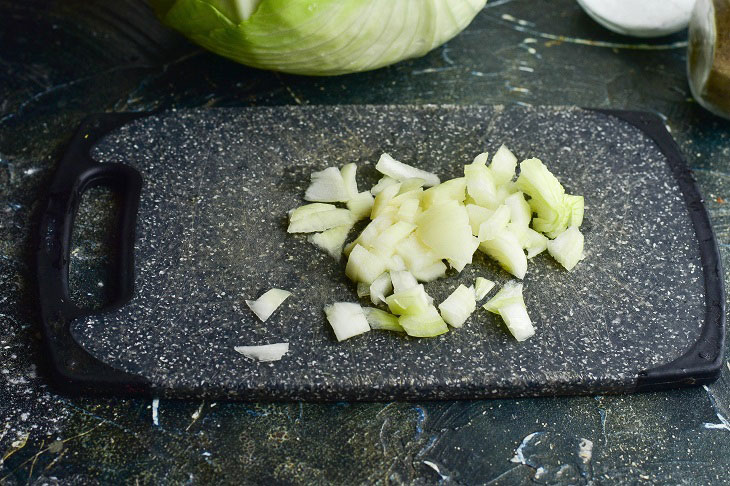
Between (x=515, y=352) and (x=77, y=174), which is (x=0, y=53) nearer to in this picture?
(x=77, y=174)

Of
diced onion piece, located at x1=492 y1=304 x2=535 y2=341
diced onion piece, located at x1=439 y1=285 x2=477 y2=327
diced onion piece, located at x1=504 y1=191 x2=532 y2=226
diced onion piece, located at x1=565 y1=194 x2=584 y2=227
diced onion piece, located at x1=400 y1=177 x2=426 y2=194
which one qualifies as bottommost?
diced onion piece, located at x1=492 y1=304 x2=535 y2=341

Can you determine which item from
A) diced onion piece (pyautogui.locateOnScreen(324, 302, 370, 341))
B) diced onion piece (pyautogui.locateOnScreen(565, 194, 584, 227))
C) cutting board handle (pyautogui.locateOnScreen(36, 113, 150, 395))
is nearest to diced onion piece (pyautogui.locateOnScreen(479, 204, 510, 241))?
diced onion piece (pyautogui.locateOnScreen(565, 194, 584, 227))

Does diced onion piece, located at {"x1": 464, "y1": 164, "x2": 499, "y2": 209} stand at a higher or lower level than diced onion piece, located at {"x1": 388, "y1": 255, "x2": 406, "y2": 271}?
higher

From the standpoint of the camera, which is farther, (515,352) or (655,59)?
(655,59)

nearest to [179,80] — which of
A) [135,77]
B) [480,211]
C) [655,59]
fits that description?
[135,77]

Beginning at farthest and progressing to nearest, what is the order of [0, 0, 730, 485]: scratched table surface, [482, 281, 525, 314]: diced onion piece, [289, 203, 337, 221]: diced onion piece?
[289, 203, 337, 221]: diced onion piece < [482, 281, 525, 314]: diced onion piece < [0, 0, 730, 485]: scratched table surface

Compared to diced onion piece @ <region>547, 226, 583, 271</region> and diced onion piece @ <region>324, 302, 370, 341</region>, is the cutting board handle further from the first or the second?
diced onion piece @ <region>547, 226, 583, 271</region>
